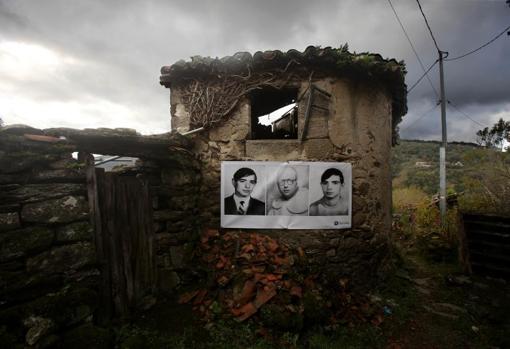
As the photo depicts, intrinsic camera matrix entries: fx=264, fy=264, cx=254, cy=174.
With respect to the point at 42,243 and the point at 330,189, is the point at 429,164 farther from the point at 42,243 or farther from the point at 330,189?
the point at 42,243

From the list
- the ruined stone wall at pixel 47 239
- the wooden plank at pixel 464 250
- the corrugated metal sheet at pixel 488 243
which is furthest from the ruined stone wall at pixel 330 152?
the corrugated metal sheet at pixel 488 243

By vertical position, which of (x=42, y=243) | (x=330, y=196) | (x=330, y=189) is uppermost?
(x=330, y=189)

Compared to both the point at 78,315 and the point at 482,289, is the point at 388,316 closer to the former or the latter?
the point at 482,289

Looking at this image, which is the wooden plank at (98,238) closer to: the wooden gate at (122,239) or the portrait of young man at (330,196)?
the wooden gate at (122,239)

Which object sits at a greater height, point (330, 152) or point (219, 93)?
point (219, 93)

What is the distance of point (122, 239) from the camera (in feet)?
10.8

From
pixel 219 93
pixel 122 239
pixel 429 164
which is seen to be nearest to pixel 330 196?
pixel 219 93

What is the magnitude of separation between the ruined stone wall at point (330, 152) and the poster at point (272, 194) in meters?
0.14

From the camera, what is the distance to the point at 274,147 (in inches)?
174

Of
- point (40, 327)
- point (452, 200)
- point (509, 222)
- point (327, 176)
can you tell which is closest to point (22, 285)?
point (40, 327)

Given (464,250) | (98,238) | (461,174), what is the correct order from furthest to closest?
(461,174) → (464,250) → (98,238)

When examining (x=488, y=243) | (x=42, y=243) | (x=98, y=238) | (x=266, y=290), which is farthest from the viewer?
(x=488, y=243)

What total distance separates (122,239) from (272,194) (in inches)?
88.8

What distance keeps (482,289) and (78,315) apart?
6361mm
